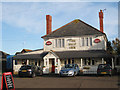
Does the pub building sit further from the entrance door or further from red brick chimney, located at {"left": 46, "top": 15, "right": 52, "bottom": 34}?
red brick chimney, located at {"left": 46, "top": 15, "right": 52, "bottom": 34}

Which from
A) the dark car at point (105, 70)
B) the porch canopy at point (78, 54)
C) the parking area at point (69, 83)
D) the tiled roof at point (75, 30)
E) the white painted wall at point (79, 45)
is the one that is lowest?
the parking area at point (69, 83)

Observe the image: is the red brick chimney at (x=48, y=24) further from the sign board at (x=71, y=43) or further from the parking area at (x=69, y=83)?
the parking area at (x=69, y=83)

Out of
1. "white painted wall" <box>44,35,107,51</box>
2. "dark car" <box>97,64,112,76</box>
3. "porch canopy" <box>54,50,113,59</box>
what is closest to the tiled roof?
"white painted wall" <box>44,35,107,51</box>

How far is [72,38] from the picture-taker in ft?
96.2

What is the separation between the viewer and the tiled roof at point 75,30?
29000mm

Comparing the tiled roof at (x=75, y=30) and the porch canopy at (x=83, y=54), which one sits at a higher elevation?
the tiled roof at (x=75, y=30)

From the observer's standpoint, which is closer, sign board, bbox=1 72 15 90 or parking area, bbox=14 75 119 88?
sign board, bbox=1 72 15 90

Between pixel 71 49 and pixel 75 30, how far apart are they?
11.7 feet

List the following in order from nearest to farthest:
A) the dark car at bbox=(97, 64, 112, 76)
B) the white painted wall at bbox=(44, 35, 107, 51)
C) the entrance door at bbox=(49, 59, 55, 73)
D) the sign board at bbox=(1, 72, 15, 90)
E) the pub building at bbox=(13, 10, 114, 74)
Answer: the sign board at bbox=(1, 72, 15, 90) → the dark car at bbox=(97, 64, 112, 76) → the pub building at bbox=(13, 10, 114, 74) → the white painted wall at bbox=(44, 35, 107, 51) → the entrance door at bbox=(49, 59, 55, 73)

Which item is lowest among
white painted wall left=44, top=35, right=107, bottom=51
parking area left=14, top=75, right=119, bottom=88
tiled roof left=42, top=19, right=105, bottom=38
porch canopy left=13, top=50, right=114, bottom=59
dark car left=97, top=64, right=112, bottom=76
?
parking area left=14, top=75, right=119, bottom=88

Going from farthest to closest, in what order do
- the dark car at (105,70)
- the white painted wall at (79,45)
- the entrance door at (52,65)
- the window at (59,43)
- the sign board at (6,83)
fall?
1. the window at (59,43)
2. the entrance door at (52,65)
3. the white painted wall at (79,45)
4. the dark car at (105,70)
5. the sign board at (6,83)

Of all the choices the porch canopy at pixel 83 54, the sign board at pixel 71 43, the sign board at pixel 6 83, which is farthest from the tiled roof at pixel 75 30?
the sign board at pixel 6 83

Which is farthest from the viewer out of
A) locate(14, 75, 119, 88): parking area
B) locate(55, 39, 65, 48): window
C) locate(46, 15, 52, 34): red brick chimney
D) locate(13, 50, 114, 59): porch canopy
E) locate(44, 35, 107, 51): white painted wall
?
locate(46, 15, 52, 34): red brick chimney

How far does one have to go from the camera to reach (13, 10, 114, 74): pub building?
2709 cm
